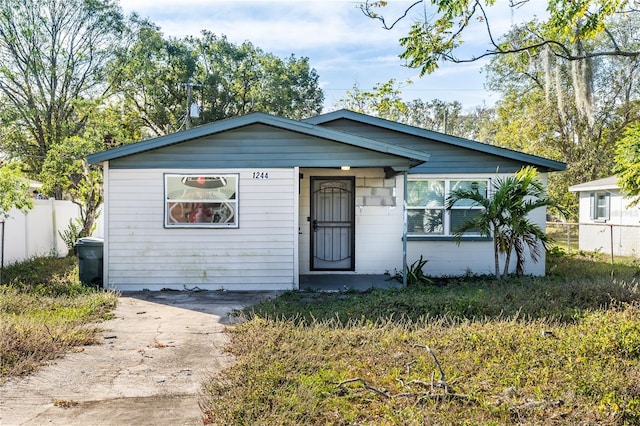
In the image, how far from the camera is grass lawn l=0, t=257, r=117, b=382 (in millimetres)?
4863

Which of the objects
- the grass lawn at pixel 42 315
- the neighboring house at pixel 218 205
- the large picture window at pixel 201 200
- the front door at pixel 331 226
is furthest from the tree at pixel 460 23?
the grass lawn at pixel 42 315

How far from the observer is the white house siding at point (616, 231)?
15539 mm

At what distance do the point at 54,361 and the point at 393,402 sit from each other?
338 cm

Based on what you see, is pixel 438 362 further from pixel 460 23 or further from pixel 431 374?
pixel 460 23

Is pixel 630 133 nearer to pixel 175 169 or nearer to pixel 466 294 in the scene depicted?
pixel 466 294

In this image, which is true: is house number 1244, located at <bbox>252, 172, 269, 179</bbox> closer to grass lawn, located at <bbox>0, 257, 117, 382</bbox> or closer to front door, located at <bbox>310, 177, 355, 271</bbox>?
front door, located at <bbox>310, 177, 355, 271</bbox>

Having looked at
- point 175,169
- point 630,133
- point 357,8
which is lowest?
point 175,169

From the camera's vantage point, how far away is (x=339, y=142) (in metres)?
8.77

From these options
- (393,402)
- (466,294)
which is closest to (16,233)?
(466,294)

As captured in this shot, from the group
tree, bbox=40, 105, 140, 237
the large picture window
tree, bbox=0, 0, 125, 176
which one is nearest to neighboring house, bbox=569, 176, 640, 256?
the large picture window

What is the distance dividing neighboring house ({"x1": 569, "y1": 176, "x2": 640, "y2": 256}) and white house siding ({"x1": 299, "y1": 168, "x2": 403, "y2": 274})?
8.00 m

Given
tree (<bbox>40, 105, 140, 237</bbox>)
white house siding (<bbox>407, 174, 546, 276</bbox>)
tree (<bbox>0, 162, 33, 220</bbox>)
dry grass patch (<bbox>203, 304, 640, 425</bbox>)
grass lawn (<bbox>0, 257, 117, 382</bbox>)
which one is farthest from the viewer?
tree (<bbox>40, 105, 140, 237</bbox>)

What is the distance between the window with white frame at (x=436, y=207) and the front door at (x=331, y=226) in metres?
1.38

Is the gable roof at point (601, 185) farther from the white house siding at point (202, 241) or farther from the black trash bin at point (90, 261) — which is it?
the black trash bin at point (90, 261)
